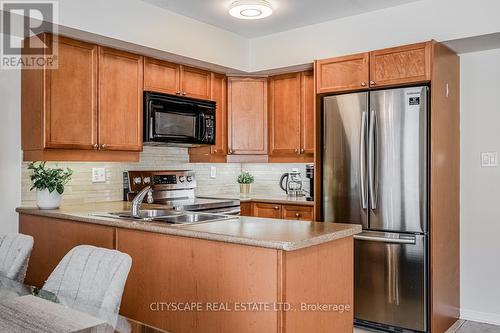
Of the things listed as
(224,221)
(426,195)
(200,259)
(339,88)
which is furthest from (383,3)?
(200,259)

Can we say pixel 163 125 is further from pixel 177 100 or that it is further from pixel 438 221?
pixel 438 221

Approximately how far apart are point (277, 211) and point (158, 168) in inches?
46.9

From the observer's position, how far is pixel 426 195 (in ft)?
10.2

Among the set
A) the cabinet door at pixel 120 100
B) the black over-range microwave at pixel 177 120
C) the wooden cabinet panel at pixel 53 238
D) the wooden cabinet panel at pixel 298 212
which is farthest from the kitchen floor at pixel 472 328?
the cabinet door at pixel 120 100

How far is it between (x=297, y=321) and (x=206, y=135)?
245 cm

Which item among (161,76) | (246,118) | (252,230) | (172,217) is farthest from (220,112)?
(252,230)

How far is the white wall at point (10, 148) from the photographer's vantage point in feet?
10.4

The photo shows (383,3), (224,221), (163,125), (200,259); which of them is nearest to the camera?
(200,259)

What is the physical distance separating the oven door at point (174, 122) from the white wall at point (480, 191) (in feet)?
7.40

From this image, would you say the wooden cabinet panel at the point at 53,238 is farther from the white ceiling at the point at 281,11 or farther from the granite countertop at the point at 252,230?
the white ceiling at the point at 281,11

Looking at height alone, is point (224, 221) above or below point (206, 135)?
below

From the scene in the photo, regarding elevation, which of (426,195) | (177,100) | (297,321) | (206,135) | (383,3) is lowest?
(297,321)

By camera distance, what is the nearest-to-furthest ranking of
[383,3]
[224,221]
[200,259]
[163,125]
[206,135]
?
A: 1. [200,259]
2. [224,221]
3. [383,3]
4. [163,125]
5. [206,135]

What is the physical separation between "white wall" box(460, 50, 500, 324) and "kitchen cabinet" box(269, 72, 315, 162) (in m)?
1.31
